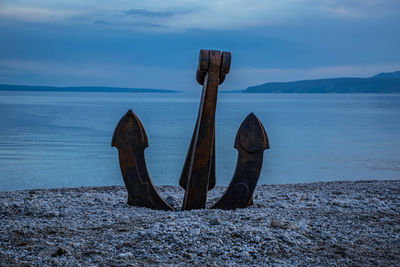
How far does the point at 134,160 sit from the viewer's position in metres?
4.50

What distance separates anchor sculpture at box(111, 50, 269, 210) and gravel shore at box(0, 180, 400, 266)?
20cm

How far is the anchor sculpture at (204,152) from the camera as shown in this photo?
439 cm

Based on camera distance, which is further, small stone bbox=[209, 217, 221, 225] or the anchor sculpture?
the anchor sculpture

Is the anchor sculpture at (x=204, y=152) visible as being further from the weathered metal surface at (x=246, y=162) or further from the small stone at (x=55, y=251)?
the small stone at (x=55, y=251)

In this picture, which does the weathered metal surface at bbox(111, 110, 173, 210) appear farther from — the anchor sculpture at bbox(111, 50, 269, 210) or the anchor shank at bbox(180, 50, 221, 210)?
the anchor shank at bbox(180, 50, 221, 210)

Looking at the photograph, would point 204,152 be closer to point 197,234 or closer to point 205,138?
point 205,138

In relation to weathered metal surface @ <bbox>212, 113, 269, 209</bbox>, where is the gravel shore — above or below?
below

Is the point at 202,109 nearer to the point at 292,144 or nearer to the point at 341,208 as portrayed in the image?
the point at 341,208

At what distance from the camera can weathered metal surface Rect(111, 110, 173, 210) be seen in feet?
14.6

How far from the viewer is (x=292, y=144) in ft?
49.3

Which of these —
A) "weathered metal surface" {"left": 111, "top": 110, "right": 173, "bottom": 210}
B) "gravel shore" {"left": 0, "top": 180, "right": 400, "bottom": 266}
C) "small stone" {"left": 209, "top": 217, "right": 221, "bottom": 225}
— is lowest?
"gravel shore" {"left": 0, "top": 180, "right": 400, "bottom": 266}

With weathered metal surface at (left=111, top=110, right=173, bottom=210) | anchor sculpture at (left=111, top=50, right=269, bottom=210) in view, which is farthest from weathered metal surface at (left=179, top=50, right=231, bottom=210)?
weathered metal surface at (left=111, top=110, right=173, bottom=210)

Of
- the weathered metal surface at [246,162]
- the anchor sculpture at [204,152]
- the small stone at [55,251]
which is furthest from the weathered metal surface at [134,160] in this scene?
the small stone at [55,251]

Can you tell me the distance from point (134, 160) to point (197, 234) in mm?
1301
